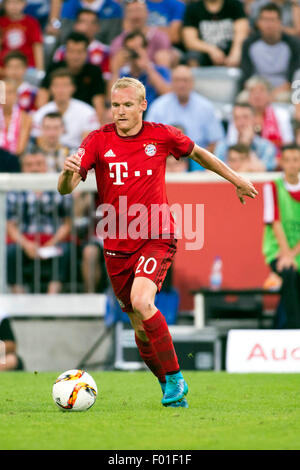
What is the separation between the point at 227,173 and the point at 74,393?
76.9 inches

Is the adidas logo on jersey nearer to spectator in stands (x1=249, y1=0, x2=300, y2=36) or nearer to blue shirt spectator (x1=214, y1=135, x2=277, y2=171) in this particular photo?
blue shirt spectator (x1=214, y1=135, x2=277, y2=171)

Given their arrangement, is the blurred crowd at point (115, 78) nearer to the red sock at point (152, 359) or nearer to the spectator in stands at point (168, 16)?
the spectator in stands at point (168, 16)

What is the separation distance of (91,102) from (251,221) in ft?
12.7

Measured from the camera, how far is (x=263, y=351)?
10.2 metres

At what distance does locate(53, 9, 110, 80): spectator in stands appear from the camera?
1573 centimetres

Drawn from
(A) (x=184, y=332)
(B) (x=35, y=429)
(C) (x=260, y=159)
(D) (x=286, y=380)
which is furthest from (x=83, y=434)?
(C) (x=260, y=159)

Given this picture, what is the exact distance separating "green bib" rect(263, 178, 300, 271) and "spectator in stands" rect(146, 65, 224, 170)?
237 cm

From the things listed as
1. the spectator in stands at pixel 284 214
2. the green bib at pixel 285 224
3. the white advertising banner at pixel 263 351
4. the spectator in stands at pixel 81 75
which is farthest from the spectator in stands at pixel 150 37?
the white advertising banner at pixel 263 351

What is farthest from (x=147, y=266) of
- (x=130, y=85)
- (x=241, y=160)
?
(x=241, y=160)

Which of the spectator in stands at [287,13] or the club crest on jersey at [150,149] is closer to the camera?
the club crest on jersey at [150,149]

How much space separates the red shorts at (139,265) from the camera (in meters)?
6.71

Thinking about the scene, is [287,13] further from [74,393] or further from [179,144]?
[74,393]

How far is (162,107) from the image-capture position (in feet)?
46.3

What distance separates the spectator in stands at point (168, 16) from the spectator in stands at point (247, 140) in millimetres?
2948
